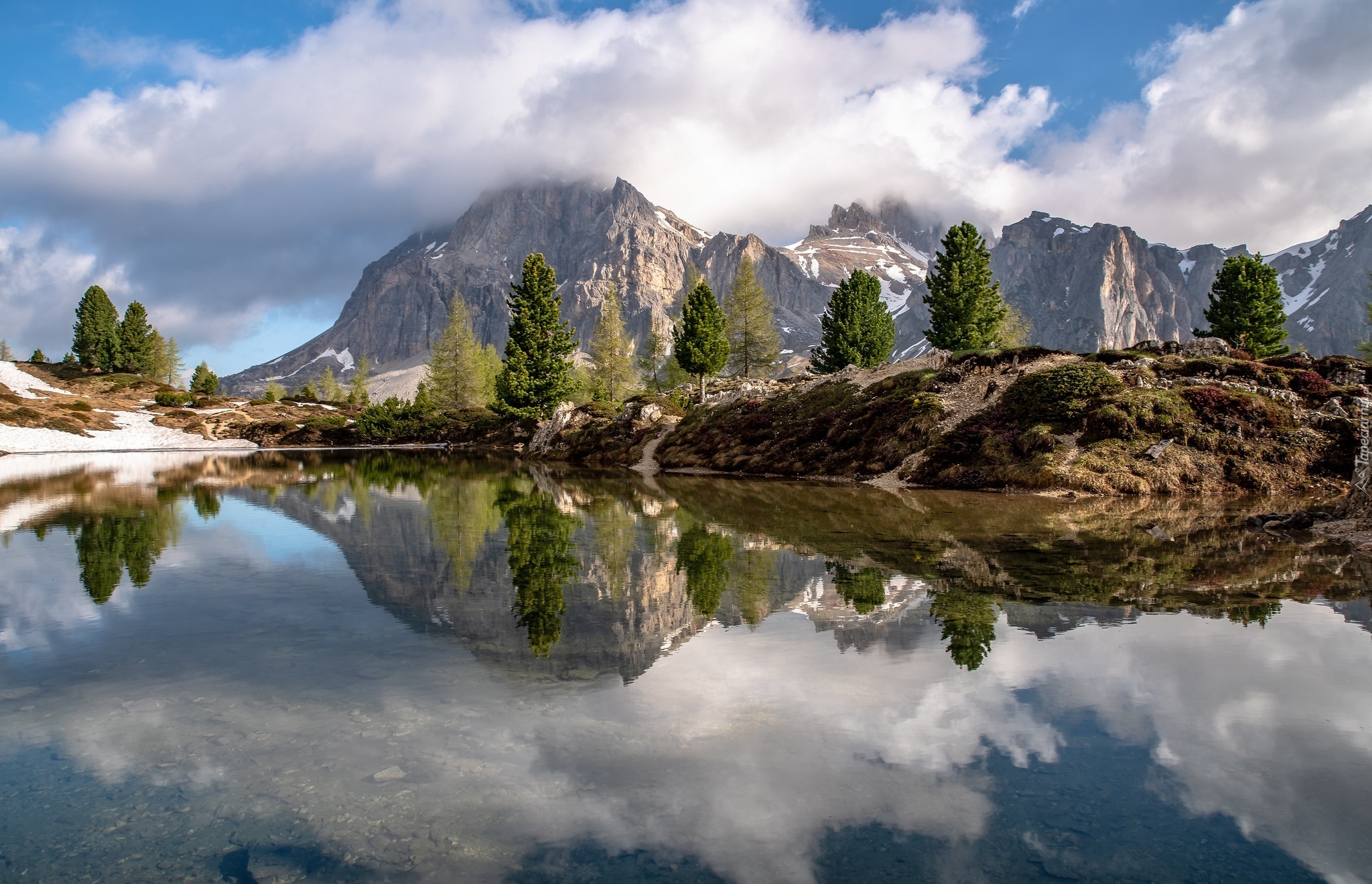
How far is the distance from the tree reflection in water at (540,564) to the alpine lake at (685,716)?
117mm

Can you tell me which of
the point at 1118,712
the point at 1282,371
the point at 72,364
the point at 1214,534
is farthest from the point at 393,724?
the point at 72,364

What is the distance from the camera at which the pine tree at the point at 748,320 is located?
76938 millimetres

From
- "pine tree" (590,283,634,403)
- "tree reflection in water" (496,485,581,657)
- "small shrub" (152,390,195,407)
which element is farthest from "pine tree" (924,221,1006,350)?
"small shrub" (152,390,195,407)

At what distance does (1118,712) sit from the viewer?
6.18 meters

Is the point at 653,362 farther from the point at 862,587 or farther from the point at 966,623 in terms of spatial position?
the point at 966,623

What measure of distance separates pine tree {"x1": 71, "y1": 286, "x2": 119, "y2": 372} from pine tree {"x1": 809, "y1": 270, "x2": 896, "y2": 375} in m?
113

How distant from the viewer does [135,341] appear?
11562 cm

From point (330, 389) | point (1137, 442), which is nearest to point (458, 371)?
point (330, 389)

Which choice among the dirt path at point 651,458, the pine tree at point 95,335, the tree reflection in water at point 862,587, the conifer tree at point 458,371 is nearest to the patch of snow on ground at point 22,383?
the pine tree at point 95,335

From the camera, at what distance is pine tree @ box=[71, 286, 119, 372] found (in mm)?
112375

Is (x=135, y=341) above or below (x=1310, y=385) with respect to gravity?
above

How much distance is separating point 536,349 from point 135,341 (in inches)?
3589

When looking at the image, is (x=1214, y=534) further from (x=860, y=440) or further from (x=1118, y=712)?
(x=860, y=440)

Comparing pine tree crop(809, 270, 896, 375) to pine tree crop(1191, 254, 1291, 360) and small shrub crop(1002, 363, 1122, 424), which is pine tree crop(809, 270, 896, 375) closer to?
pine tree crop(1191, 254, 1291, 360)
